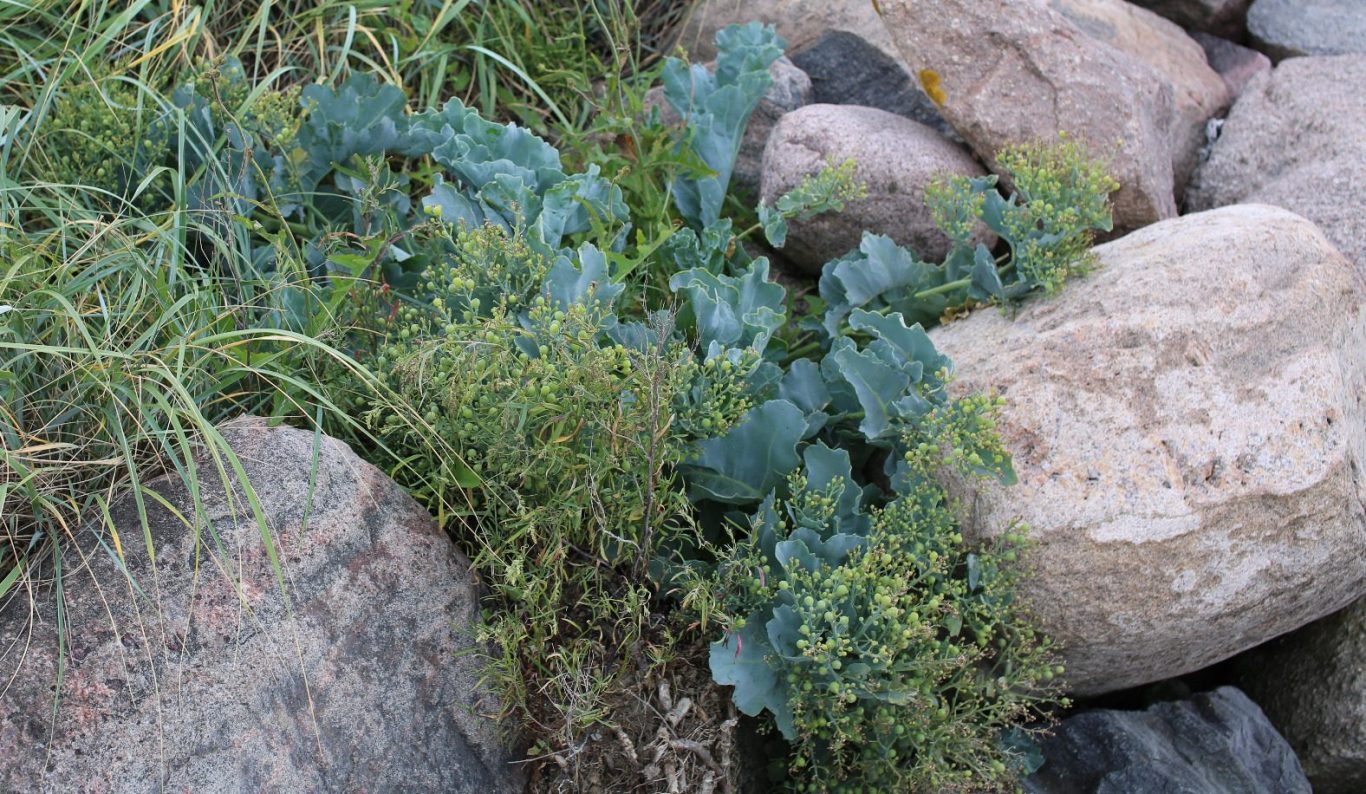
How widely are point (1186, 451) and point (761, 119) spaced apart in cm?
172

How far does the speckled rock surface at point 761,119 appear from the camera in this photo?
380 centimetres

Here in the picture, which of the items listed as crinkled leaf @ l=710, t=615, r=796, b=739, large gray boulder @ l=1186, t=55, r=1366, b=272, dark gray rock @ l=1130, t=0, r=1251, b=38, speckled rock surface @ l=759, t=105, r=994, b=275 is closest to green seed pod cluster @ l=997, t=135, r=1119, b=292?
speckled rock surface @ l=759, t=105, r=994, b=275

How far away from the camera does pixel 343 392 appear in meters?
2.56

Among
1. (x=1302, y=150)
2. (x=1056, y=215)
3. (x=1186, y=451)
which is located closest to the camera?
(x=1186, y=451)

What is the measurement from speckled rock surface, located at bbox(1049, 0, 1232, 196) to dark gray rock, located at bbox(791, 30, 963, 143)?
552 millimetres

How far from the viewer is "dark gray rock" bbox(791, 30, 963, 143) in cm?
390

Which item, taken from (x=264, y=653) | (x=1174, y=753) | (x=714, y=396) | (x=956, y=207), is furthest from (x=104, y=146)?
(x=1174, y=753)

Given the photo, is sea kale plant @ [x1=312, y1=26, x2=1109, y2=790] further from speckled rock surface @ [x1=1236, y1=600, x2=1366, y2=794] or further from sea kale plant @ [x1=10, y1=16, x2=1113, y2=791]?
speckled rock surface @ [x1=1236, y1=600, x2=1366, y2=794]

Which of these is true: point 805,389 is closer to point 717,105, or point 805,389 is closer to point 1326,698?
point 717,105

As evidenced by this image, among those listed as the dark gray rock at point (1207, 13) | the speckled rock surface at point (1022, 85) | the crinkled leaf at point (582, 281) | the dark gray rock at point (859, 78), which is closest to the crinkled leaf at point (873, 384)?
the crinkled leaf at point (582, 281)

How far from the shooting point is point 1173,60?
4.21 m

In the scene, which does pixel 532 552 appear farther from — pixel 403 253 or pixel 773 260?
pixel 773 260

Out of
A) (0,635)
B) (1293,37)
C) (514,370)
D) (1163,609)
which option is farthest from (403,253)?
(1293,37)

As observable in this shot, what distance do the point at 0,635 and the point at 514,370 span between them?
0.98 metres
